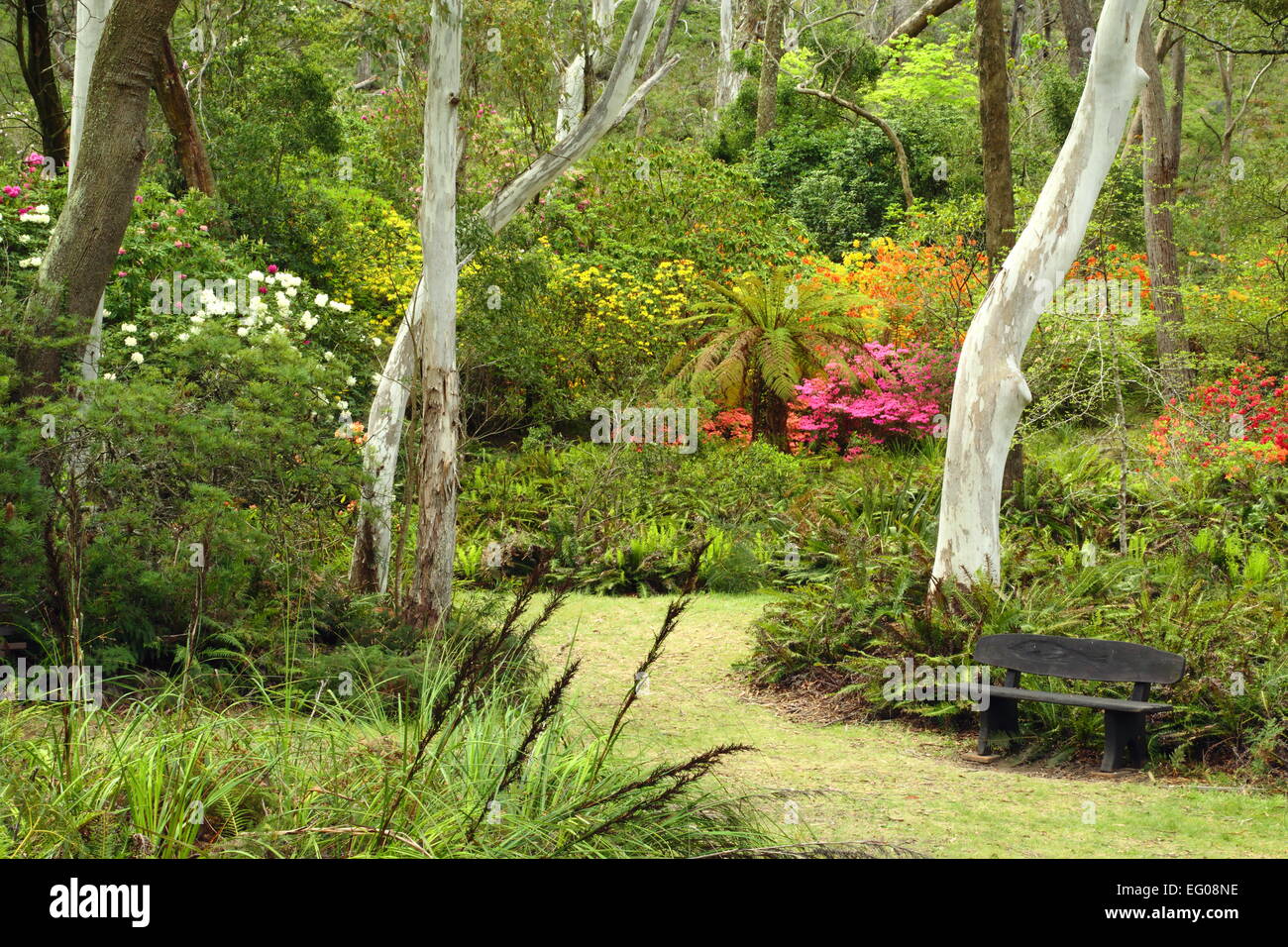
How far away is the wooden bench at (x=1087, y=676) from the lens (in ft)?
21.3

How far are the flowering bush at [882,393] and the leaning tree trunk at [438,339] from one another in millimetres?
6858

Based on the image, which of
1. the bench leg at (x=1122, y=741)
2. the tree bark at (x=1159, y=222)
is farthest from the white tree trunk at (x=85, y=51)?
the tree bark at (x=1159, y=222)

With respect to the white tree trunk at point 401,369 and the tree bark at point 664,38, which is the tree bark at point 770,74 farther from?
the white tree trunk at point 401,369

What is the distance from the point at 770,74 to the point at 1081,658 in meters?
18.0

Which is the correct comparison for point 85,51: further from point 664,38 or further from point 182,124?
point 664,38

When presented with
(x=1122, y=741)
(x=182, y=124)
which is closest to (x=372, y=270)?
(x=182, y=124)

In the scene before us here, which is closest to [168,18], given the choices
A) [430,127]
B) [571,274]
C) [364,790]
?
[430,127]

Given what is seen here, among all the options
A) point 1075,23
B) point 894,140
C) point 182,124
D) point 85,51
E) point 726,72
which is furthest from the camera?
point 726,72

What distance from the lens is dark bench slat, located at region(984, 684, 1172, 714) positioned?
639cm

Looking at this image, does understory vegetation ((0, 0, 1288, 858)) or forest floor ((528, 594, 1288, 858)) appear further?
forest floor ((528, 594, 1288, 858))

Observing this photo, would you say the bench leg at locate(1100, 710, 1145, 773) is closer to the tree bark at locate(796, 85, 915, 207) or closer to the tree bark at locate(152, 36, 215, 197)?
the tree bark at locate(152, 36, 215, 197)

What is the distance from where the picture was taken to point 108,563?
6.37 metres

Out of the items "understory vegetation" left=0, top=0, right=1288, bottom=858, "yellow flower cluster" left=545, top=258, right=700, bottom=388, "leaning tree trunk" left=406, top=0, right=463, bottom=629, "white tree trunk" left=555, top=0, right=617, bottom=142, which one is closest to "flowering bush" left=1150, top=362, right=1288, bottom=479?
"understory vegetation" left=0, top=0, right=1288, bottom=858

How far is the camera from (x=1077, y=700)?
6.65 metres
